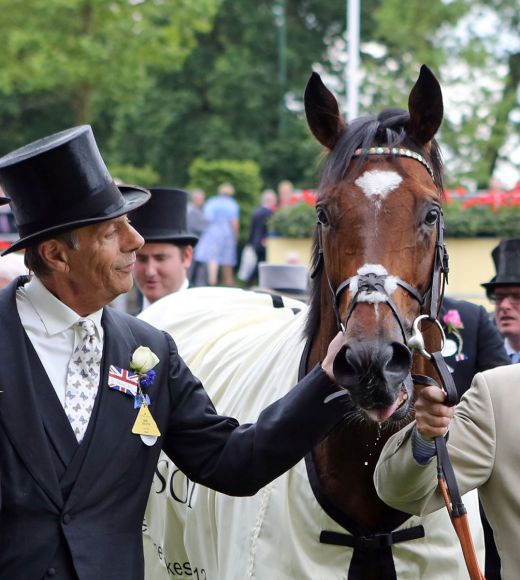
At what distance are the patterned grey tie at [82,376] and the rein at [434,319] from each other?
0.77m

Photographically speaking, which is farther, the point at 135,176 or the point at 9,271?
the point at 135,176

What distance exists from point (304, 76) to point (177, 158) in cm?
517

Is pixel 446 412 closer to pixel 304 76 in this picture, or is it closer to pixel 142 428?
pixel 142 428

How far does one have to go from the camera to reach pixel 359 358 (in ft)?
10.4

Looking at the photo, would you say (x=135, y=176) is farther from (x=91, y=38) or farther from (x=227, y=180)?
(x=91, y=38)

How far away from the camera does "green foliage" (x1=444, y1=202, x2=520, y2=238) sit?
1236 cm

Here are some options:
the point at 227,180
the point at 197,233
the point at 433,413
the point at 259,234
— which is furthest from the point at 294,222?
the point at 433,413

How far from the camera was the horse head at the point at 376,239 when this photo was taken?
10.5ft

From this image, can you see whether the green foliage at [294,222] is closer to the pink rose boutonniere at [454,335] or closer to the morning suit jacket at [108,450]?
the pink rose boutonniere at [454,335]

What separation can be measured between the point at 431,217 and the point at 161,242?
3701mm

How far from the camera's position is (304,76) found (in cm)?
3797

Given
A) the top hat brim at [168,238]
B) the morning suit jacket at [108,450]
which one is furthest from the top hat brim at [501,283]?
the morning suit jacket at [108,450]

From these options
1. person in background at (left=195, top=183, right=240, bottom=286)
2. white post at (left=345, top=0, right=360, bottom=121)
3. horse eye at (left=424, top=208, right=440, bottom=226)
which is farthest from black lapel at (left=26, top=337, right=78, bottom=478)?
person in background at (left=195, top=183, right=240, bottom=286)

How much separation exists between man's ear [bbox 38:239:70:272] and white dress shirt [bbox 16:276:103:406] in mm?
82
